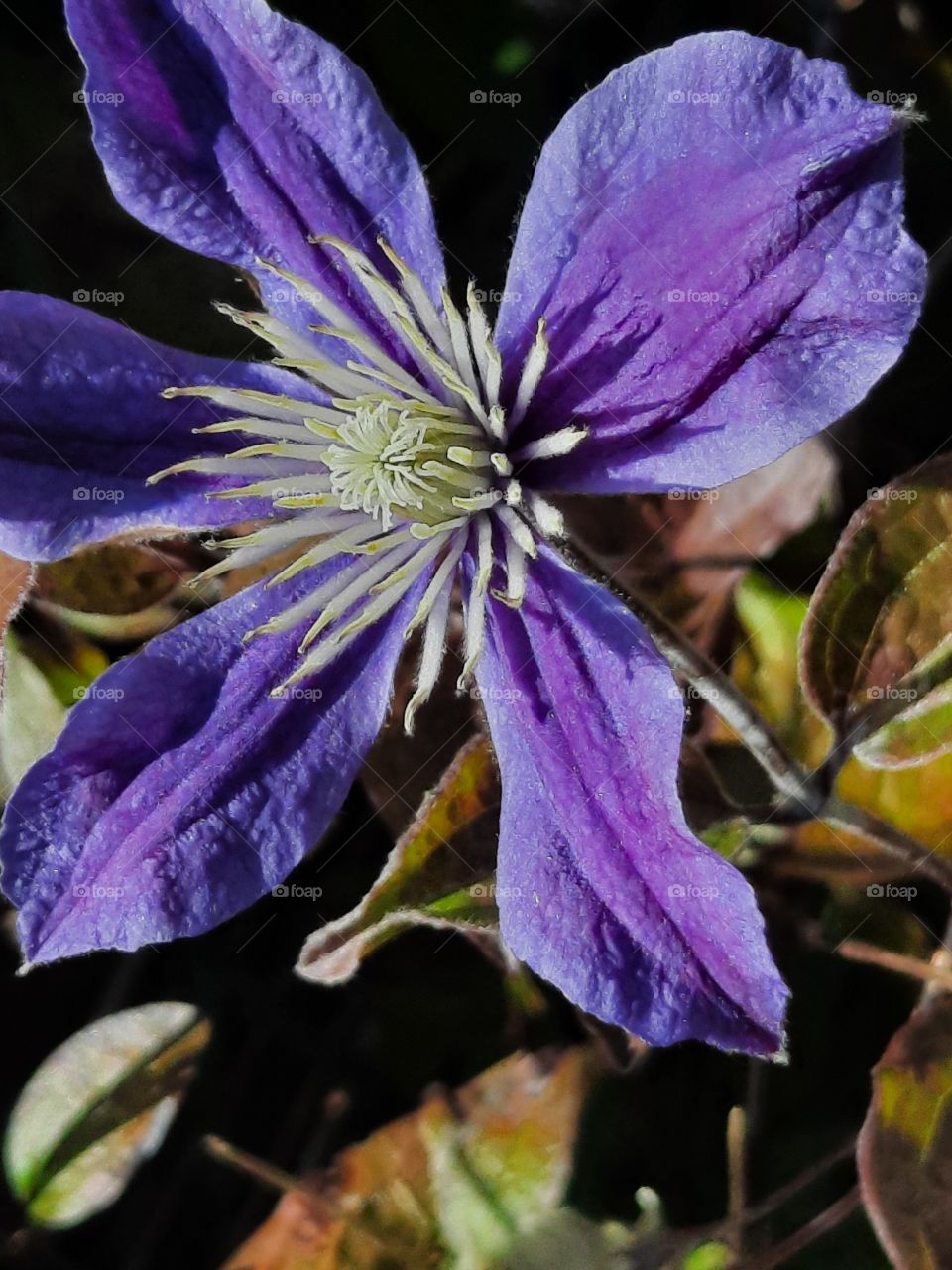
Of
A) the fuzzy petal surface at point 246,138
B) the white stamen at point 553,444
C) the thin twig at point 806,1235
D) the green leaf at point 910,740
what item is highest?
the fuzzy petal surface at point 246,138

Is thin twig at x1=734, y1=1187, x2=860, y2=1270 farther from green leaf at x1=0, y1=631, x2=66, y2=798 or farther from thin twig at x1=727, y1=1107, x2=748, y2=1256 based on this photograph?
green leaf at x1=0, y1=631, x2=66, y2=798

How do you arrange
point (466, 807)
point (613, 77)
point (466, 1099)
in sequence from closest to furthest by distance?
point (613, 77) → point (466, 807) → point (466, 1099)

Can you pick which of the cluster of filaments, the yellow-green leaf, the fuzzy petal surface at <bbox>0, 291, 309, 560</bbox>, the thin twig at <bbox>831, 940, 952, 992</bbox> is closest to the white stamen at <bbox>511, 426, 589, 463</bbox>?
the cluster of filaments

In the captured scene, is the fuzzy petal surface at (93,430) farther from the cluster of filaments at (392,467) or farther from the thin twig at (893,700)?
the thin twig at (893,700)

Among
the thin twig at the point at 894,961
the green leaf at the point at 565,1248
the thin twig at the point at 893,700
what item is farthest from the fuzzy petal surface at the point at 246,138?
the green leaf at the point at 565,1248

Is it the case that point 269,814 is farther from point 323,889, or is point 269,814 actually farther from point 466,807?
point 323,889

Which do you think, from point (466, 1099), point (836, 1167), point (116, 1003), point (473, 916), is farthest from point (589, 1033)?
point (116, 1003)

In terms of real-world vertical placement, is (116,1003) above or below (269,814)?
below
